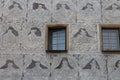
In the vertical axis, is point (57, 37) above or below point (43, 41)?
above

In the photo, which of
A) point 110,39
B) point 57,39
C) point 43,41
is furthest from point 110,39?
point 43,41

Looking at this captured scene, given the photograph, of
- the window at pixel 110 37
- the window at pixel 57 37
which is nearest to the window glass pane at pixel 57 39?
the window at pixel 57 37

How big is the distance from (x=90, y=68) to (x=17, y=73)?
1.69 m

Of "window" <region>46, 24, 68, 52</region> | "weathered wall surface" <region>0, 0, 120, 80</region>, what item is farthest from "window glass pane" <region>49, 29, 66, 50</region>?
"weathered wall surface" <region>0, 0, 120, 80</region>

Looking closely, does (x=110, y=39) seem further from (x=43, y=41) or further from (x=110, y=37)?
(x=43, y=41)

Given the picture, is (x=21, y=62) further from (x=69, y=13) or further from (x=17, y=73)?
(x=69, y=13)

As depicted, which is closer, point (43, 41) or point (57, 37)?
point (43, 41)

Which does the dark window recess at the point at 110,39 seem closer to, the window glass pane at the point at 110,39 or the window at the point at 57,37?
the window glass pane at the point at 110,39

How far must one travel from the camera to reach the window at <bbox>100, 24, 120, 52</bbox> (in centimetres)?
898

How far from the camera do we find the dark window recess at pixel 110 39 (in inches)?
354

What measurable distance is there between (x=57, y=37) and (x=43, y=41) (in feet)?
1.29

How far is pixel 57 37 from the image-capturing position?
9.17m

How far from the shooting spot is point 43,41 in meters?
8.99

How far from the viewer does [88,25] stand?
913 cm
